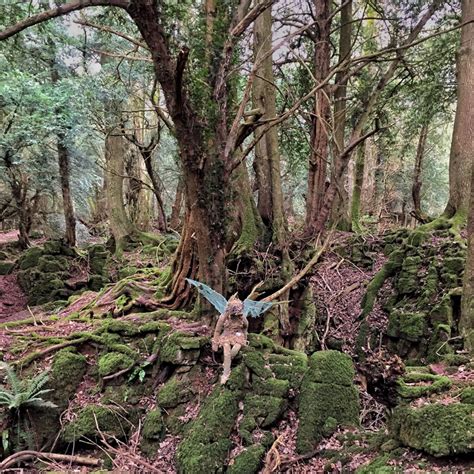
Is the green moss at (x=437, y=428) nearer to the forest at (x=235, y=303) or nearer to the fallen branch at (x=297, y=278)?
the forest at (x=235, y=303)

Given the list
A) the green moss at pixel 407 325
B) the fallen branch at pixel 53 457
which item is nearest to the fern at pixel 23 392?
the fallen branch at pixel 53 457

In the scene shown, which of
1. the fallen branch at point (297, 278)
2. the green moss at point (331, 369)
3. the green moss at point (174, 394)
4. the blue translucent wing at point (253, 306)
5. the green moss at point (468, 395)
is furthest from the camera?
the fallen branch at point (297, 278)

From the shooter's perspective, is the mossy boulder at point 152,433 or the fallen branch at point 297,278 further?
the fallen branch at point 297,278

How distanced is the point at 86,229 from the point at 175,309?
13489 mm

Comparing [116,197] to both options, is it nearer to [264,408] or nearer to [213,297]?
[213,297]

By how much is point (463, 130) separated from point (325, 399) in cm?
666

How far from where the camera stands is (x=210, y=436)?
369cm

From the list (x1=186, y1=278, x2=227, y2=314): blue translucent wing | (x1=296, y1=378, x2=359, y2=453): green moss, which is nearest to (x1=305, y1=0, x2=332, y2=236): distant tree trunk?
(x1=186, y1=278, x2=227, y2=314): blue translucent wing

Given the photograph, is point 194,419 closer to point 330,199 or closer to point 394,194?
point 330,199

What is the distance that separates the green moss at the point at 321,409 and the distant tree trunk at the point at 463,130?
5290 millimetres

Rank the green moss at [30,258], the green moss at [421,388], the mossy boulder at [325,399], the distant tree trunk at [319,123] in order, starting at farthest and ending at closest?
the green moss at [30,258] < the distant tree trunk at [319,123] < the mossy boulder at [325,399] < the green moss at [421,388]

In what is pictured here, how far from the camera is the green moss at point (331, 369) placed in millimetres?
4129

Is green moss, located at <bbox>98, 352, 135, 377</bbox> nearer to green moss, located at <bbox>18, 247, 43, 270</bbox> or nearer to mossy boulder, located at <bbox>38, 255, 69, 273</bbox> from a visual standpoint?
mossy boulder, located at <bbox>38, 255, 69, 273</bbox>

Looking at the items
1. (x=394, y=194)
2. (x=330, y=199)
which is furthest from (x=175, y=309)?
(x=394, y=194)
